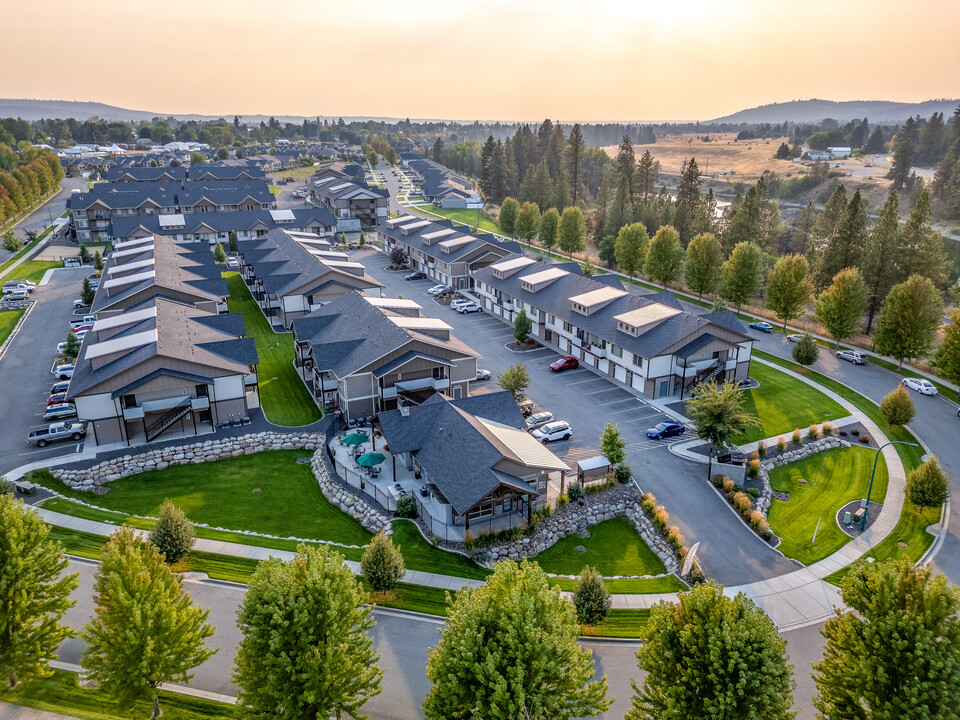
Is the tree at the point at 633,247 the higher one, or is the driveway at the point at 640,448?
the tree at the point at 633,247

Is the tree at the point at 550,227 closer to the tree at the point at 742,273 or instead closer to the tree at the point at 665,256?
the tree at the point at 665,256

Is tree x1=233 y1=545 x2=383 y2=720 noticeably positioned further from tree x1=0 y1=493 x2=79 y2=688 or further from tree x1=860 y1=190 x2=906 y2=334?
tree x1=860 y1=190 x2=906 y2=334

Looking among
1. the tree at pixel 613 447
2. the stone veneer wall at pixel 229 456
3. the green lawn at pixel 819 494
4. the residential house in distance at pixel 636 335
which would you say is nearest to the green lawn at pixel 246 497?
the stone veneer wall at pixel 229 456

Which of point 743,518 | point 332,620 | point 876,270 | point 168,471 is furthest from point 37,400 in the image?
point 876,270

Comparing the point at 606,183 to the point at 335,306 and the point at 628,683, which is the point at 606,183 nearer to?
the point at 335,306

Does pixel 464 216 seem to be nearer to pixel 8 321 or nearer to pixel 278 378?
pixel 8 321

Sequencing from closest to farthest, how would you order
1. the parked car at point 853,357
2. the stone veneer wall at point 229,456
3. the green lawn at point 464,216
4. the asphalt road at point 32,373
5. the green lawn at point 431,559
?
the green lawn at point 431,559 < the stone veneer wall at point 229,456 < the asphalt road at point 32,373 < the parked car at point 853,357 < the green lawn at point 464,216

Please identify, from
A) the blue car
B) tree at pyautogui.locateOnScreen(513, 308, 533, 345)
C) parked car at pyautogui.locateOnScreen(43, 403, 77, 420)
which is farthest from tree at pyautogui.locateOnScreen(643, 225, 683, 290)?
parked car at pyautogui.locateOnScreen(43, 403, 77, 420)
